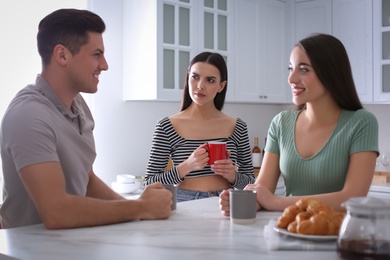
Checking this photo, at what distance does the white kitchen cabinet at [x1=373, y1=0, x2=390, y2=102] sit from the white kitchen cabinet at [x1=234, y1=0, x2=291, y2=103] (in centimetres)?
86

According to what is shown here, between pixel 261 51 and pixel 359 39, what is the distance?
2.69 ft

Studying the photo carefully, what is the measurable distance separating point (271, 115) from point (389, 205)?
4181 mm

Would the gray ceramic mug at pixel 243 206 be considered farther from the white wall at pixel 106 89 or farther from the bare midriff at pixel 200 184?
the white wall at pixel 106 89

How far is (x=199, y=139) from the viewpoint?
257cm

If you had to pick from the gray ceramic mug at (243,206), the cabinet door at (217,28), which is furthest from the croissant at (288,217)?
the cabinet door at (217,28)

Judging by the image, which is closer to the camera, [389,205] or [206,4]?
[389,205]

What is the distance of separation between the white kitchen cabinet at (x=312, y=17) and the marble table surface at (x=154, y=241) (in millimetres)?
3263

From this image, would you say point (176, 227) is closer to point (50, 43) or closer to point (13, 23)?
point (50, 43)

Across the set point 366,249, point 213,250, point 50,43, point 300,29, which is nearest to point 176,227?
point 213,250

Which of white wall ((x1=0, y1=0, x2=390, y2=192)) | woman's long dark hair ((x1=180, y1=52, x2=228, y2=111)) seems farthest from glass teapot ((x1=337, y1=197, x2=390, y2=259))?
white wall ((x1=0, y1=0, x2=390, y2=192))

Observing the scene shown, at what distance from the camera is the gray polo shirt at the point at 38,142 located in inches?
61.1

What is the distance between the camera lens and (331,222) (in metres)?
1.30

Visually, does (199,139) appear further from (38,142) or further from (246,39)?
(246,39)

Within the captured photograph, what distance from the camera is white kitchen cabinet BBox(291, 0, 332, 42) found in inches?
→ 179
